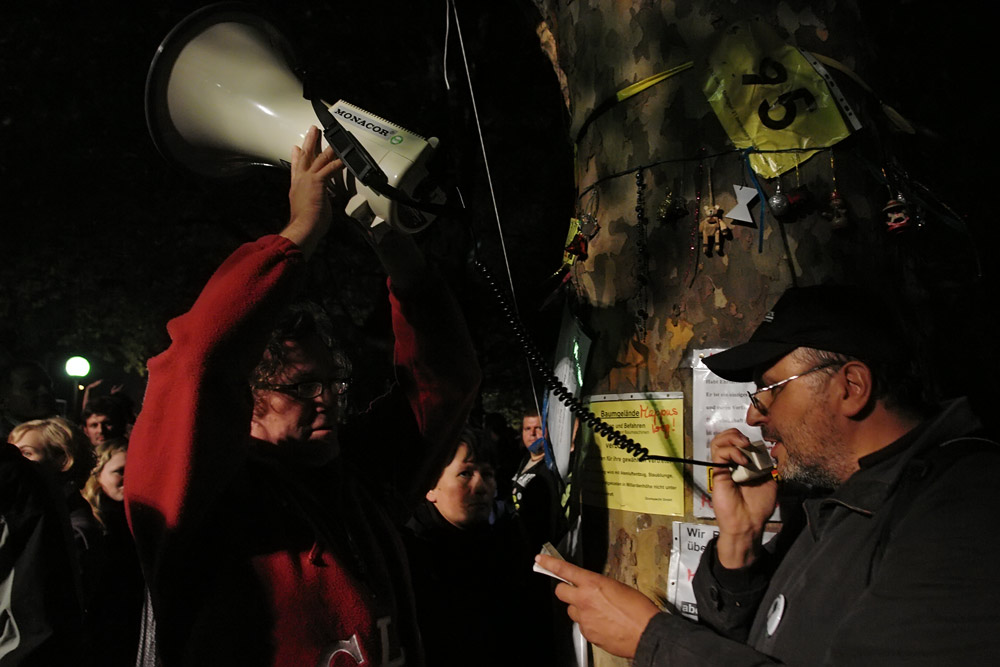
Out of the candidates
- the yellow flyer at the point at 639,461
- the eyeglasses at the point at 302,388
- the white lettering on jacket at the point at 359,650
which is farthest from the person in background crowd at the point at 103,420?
the yellow flyer at the point at 639,461

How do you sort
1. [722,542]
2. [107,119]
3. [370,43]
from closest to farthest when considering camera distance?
[722,542], [370,43], [107,119]

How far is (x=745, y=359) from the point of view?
1763 mm

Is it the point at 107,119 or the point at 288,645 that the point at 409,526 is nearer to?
the point at 288,645

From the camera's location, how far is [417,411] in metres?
2.56

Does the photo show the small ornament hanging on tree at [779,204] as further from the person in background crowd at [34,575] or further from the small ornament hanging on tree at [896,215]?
the person in background crowd at [34,575]

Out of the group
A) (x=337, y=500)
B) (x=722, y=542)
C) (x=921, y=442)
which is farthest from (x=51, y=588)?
(x=921, y=442)

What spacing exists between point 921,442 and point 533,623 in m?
2.39

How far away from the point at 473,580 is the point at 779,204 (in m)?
2.31

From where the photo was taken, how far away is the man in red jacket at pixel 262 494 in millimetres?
1770

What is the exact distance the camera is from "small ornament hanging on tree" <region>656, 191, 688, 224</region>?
204cm

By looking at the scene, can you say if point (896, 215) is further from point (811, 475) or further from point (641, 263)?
point (811, 475)

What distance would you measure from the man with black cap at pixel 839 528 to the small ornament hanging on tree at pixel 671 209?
15.7 inches

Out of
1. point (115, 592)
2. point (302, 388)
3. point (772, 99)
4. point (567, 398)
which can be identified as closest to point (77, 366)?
point (115, 592)

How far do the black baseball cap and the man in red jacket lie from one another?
114 cm
